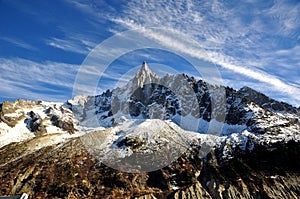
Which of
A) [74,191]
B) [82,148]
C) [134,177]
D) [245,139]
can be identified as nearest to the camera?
[74,191]

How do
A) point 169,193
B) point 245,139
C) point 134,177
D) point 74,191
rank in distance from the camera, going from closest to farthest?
point 74,191 → point 169,193 → point 134,177 → point 245,139

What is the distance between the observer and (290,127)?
167000mm

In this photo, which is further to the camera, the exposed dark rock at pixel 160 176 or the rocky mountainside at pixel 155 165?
the rocky mountainside at pixel 155 165

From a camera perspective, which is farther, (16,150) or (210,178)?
(16,150)

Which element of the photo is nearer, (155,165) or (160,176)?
(160,176)

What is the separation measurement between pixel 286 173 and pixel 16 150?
15969cm

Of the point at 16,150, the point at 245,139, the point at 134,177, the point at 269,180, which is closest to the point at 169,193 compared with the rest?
the point at 134,177

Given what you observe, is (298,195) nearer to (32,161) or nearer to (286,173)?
(286,173)

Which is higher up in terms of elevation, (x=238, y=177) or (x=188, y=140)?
(x=188, y=140)

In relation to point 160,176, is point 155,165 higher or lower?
higher

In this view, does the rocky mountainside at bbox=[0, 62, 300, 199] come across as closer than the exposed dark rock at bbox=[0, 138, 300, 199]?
No

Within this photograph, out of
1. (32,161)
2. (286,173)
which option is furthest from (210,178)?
(32,161)

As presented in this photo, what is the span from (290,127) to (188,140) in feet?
239

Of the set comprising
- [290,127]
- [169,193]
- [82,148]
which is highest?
[290,127]
